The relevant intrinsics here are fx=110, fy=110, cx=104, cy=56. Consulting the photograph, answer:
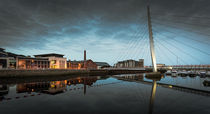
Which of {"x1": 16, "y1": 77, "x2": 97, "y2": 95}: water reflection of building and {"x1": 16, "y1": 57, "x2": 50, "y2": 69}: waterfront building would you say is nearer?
{"x1": 16, "y1": 77, "x2": 97, "y2": 95}: water reflection of building

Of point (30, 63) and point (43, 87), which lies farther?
point (30, 63)

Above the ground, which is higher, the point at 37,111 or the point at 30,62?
the point at 30,62

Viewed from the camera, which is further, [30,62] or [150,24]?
[30,62]

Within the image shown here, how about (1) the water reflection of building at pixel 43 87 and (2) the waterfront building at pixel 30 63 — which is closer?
(1) the water reflection of building at pixel 43 87

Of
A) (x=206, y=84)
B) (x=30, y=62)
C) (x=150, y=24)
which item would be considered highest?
(x=150, y=24)

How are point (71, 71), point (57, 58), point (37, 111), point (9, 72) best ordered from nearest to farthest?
point (37, 111) → point (9, 72) → point (71, 71) → point (57, 58)

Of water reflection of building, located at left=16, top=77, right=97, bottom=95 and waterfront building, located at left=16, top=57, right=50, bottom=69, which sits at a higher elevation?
waterfront building, located at left=16, top=57, right=50, bottom=69

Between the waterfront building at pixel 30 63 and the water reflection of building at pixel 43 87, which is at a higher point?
the waterfront building at pixel 30 63

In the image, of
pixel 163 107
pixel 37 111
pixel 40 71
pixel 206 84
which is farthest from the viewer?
pixel 40 71

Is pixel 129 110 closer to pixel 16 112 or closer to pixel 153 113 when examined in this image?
pixel 153 113

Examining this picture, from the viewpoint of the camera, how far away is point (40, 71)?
5497 centimetres

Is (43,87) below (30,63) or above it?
below

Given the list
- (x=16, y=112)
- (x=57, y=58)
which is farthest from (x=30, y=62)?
(x=16, y=112)

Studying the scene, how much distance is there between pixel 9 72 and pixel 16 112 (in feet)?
154
